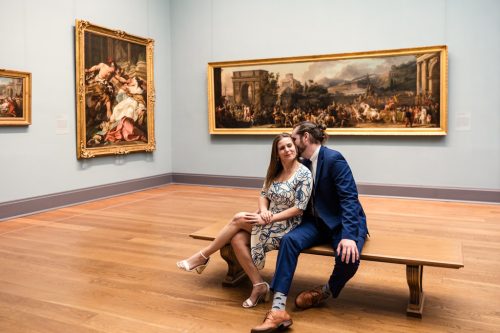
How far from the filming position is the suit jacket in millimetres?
5176

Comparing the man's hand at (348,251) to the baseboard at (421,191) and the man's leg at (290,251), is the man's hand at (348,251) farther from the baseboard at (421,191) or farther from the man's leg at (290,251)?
the baseboard at (421,191)

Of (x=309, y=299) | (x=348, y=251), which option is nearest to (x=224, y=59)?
(x=309, y=299)

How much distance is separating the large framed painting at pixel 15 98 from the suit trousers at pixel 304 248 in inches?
303

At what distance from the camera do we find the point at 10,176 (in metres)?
10.6

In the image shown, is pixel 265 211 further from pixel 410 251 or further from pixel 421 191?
pixel 421 191

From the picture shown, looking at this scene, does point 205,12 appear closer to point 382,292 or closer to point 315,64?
point 315,64

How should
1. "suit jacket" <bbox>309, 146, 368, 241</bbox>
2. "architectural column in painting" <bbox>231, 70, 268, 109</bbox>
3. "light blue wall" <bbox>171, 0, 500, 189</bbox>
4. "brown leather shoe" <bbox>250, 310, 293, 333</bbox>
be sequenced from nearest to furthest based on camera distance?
"brown leather shoe" <bbox>250, 310, 293, 333</bbox> → "suit jacket" <bbox>309, 146, 368, 241</bbox> → "light blue wall" <bbox>171, 0, 500, 189</bbox> → "architectural column in painting" <bbox>231, 70, 268, 109</bbox>

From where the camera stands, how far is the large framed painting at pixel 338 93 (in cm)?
1259

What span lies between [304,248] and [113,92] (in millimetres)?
9664

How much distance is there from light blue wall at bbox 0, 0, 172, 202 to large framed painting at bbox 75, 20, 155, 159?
0.24 m

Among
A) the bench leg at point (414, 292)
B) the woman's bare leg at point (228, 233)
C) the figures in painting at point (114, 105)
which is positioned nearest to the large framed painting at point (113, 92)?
the figures in painting at point (114, 105)

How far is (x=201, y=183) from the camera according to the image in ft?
51.4

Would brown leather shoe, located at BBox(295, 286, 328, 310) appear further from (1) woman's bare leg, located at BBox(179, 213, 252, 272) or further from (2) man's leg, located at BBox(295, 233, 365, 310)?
(1) woman's bare leg, located at BBox(179, 213, 252, 272)

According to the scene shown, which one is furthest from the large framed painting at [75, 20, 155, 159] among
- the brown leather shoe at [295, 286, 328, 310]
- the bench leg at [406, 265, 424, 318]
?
the bench leg at [406, 265, 424, 318]
